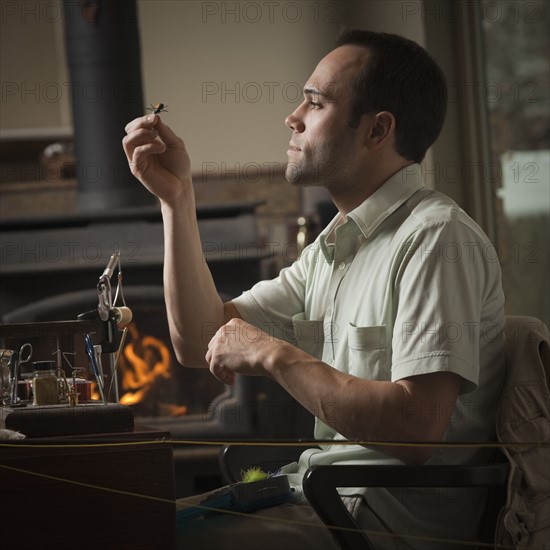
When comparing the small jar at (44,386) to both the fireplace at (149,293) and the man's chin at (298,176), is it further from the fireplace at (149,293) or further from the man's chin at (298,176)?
the fireplace at (149,293)

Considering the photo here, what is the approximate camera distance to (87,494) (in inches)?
37.6

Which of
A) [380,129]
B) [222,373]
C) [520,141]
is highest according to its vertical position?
[520,141]

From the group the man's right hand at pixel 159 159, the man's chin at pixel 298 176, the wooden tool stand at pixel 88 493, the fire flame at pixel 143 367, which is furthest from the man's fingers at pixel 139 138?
the fire flame at pixel 143 367

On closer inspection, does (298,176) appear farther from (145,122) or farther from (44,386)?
(44,386)

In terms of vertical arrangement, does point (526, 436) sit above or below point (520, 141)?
below

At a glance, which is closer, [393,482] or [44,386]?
[393,482]

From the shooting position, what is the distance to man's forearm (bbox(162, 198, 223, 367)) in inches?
56.8

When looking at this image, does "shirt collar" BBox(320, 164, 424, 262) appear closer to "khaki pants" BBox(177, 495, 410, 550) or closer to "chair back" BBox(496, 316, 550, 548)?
"chair back" BBox(496, 316, 550, 548)

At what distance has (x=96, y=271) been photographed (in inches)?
126

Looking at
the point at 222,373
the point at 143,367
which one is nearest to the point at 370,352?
the point at 222,373

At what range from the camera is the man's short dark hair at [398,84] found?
4.64 feet

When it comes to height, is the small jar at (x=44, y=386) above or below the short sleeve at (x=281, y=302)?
below

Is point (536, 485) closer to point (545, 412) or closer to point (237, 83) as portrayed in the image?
point (545, 412)

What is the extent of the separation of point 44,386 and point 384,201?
535mm
